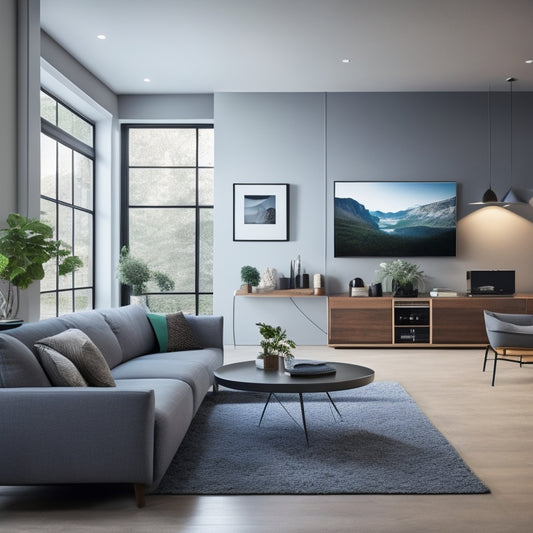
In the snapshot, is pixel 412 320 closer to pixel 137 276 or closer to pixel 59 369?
pixel 137 276

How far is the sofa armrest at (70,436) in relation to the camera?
7.77ft

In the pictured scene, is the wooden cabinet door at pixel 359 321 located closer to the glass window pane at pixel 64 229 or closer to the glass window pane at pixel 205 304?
the glass window pane at pixel 205 304

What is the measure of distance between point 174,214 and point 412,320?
332 cm

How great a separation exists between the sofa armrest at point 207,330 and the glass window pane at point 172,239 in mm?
2919

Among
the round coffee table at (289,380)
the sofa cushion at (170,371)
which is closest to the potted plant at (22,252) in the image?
the sofa cushion at (170,371)

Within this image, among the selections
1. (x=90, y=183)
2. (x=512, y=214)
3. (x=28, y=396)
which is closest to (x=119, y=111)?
(x=90, y=183)

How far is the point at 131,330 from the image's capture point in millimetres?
4301

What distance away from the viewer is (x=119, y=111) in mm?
7656

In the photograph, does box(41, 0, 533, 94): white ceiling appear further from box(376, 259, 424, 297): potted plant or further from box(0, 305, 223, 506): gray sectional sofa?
box(0, 305, 223, 506): gray sectional sofa

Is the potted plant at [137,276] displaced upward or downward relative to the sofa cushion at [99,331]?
upward

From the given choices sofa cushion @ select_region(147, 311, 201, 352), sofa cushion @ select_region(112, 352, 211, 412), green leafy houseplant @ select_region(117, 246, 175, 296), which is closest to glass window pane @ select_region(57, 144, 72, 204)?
green leafy houseplant @ select_region(117, 246, 175, 296)

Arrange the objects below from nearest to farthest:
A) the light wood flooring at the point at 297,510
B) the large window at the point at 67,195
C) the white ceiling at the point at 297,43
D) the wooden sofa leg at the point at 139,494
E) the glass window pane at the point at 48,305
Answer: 1. the light wood flooring at the point at 297,510
2. the wooden sofa leg at the point at 139,494
3. the white ceiling at the point at 297,43
4. the glass window pane at the point at 48,305
5. the large window at the point at 67,195

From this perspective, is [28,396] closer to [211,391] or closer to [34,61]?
[211,391]

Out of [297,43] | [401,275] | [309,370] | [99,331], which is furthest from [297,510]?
[401,275]
